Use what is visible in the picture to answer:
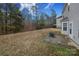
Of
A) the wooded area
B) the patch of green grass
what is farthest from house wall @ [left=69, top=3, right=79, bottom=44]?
the wooded area

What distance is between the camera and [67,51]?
3.12 m

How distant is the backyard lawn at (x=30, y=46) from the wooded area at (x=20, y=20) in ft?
0.24

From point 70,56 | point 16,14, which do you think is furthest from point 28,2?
point 70,56

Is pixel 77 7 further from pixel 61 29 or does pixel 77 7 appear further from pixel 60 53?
pixel 60 53

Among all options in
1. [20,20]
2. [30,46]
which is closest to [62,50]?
[30,46]

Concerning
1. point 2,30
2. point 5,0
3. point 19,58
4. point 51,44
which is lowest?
point 19,58

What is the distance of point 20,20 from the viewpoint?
10.3 ft

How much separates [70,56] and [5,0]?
1238 millimetres

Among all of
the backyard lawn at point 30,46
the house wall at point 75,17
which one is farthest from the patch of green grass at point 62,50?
the house wall at point 75,17

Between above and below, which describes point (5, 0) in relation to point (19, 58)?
above

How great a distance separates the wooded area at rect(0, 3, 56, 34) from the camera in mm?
3145

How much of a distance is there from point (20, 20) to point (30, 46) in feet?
1.33

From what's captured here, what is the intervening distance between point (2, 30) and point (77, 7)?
3.71 ft

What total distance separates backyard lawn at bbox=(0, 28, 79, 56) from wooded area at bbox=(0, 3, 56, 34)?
0.07 meters
